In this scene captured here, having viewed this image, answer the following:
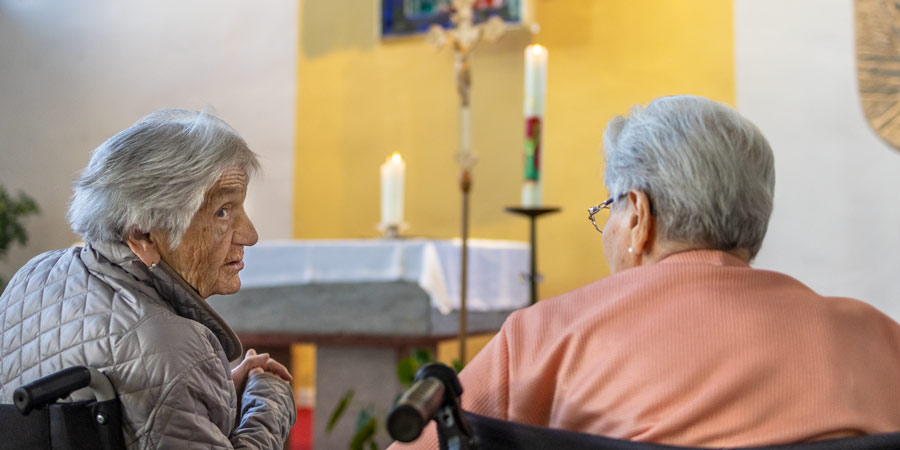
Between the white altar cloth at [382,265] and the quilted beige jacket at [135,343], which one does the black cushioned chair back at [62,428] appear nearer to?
the quilted beige jacket at [135,343]

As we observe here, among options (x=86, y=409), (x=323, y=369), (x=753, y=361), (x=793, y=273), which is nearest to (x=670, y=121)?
(x=753, y=361)

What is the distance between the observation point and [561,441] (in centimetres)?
96

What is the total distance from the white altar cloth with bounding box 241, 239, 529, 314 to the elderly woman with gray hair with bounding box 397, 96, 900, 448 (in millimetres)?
2118

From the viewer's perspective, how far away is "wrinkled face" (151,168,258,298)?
4.66 feet

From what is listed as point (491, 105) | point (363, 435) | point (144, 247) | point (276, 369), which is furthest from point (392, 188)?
point (144, 247)

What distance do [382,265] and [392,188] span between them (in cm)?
33

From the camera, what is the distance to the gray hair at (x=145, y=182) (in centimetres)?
134

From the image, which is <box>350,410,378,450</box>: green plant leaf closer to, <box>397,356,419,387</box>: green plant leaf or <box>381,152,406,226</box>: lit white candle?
<box>397,356,419,387</box>: green plant leaf

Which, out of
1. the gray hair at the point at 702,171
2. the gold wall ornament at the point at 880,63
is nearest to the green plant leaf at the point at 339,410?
the gray hair at the point at 702,171

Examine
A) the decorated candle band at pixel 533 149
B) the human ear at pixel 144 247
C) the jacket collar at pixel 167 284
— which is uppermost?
the decorated candle band at pixel 533 149

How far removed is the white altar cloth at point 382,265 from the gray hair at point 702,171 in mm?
2121

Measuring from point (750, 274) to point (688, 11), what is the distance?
3620mm

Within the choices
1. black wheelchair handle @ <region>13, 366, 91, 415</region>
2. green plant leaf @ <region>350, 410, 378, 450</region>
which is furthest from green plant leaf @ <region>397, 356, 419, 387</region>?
black wheelchair handle @ <region>13, 366, 91, 415</region>

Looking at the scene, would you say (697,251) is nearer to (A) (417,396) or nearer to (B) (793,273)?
(A) (417,396)
